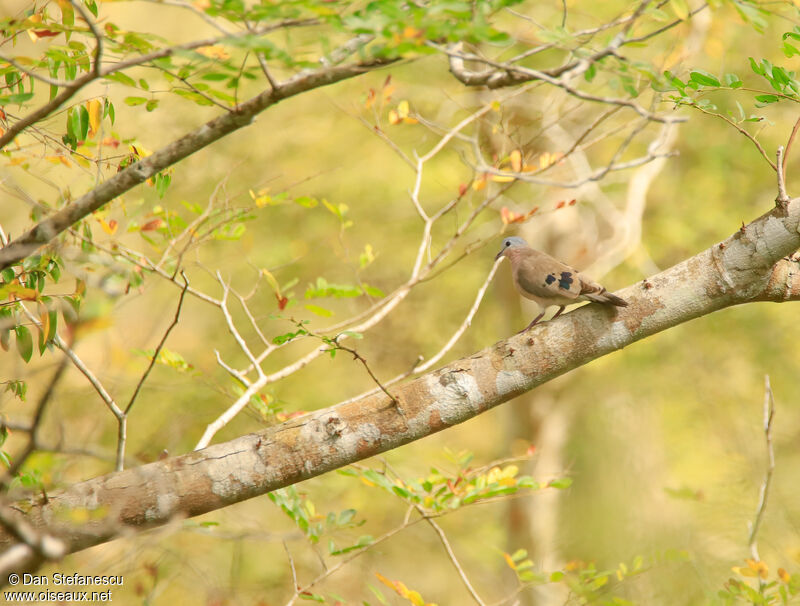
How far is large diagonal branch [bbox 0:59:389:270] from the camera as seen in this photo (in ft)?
7.19

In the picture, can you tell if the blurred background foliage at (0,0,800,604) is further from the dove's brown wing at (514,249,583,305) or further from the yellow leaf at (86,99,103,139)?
the yellow leaf at (86,99,103,139)

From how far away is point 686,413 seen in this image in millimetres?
8109

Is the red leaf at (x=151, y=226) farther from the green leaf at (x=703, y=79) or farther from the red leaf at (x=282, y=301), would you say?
the green leaf at (x=703, y=79)

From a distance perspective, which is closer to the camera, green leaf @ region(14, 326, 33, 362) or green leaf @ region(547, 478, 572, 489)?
green leaf @ region(14, 326, 33, 362)

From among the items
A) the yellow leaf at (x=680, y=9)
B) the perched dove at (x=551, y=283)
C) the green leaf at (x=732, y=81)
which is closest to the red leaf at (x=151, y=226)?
the perched dove at (x=551, y=283)

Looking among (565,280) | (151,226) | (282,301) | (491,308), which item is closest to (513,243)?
(565,280)

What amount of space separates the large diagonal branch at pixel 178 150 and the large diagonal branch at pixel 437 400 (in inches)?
33.6

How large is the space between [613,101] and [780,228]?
849mm

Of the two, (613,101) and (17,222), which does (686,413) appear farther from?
(17,222)

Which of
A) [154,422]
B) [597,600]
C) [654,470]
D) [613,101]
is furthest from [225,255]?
[613,101]

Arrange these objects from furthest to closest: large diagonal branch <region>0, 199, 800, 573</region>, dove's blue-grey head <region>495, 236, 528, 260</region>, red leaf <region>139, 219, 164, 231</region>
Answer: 1. dove's blue-grey head <region>495, 236, 528, 260</region>
2. red leaf <region>139, 219, 164, 231</region>
3. large diagonal branch <region>0, 199, 800, 573</region>

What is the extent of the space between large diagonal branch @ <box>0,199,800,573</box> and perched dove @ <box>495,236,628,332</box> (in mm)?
80

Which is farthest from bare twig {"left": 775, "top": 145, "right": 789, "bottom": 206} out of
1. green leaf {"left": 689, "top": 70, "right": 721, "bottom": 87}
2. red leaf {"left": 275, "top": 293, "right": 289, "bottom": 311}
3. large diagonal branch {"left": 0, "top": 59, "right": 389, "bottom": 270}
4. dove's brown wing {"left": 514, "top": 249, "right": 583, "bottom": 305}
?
red leaf {"left": 275, "top": 293, "right": 289, "bottom": 311}

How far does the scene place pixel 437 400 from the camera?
2.66 meters
